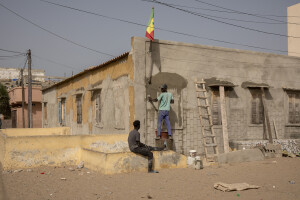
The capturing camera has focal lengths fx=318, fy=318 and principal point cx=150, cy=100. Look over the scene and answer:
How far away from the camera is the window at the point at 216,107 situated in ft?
37.5

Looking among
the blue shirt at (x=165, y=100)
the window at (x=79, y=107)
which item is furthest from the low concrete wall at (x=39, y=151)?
the window at (x=79, y=107)

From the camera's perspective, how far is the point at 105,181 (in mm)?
6820

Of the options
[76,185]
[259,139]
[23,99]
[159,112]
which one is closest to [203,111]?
A: [159,112]

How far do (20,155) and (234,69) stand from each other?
7.96 meters

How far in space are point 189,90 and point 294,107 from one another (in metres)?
5.40

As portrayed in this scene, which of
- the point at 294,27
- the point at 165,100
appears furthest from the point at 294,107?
the point at 294,27

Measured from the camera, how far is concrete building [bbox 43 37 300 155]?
33.0 ft

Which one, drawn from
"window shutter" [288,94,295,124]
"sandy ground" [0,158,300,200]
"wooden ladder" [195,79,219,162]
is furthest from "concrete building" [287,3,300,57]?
"sandy ground" [0,158,300,200]

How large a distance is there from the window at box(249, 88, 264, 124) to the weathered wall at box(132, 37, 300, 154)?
0.74 ft

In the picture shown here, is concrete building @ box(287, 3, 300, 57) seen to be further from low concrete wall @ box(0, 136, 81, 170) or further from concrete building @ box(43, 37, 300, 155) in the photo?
low concrete wall @ box(0, 136, 81, 170)

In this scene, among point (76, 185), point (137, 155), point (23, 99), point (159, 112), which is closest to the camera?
point (76, 185)

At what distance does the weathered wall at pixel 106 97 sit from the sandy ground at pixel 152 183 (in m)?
2.81

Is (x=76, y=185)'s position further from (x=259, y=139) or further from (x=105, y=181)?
(x=259, y=139)

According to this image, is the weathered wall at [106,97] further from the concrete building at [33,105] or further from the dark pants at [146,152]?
the concrete building at [33,105]
